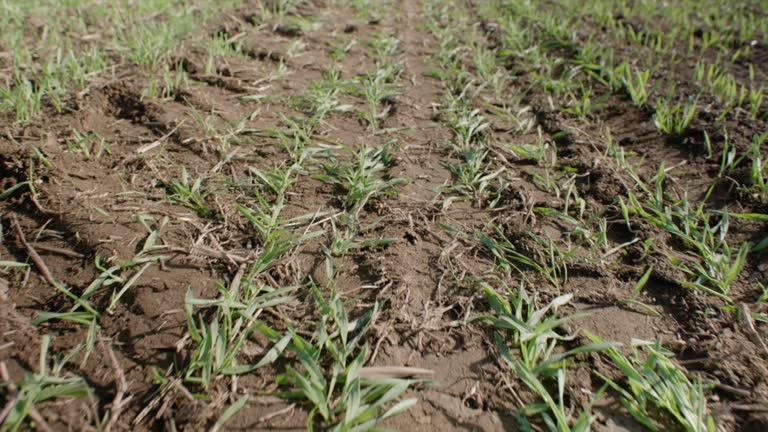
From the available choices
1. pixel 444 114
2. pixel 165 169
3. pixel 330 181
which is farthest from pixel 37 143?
pixel 444 114

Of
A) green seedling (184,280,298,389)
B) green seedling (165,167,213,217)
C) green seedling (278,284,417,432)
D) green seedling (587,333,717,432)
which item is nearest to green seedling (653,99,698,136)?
green seedling (587,333,717,432)

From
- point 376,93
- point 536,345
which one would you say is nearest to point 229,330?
point 536,345

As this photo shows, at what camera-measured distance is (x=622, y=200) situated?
1.90 metres

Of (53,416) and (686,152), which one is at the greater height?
(53,416)

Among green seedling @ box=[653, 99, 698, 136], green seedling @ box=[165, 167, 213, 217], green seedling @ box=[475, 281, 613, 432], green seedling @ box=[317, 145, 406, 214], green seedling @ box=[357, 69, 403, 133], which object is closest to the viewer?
green seedling @ box=[475, 281, 613, 432]

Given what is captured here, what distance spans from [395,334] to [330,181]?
2.81 feet

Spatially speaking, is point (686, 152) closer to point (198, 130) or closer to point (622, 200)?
point (622, 200)

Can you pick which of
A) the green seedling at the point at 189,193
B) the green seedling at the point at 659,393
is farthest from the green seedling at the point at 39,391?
the green seedling at the point at 659,393

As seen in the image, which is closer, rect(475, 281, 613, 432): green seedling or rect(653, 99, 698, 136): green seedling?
rect(475, 281, 613, 432): green seedling

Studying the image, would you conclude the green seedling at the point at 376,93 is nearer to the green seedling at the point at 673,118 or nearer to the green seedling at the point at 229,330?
the green seedling at the point at 229,330

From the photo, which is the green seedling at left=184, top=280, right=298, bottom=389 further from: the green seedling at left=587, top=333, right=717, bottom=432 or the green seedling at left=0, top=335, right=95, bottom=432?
the green seedling at left=587, top=333, right=717, bottom=432

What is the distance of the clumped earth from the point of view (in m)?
1.13

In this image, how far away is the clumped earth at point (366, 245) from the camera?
1128mm

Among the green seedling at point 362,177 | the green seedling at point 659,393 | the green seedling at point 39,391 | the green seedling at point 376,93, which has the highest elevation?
the green seedling at point 39,391
